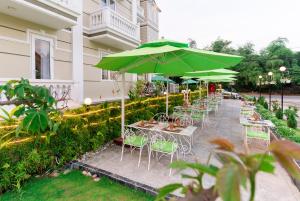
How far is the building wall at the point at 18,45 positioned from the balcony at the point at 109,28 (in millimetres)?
2130

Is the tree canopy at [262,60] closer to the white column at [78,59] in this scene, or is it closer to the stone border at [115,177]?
the white column at [78,59]

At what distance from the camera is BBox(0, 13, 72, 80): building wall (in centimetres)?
720

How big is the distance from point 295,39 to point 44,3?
79.8 metres

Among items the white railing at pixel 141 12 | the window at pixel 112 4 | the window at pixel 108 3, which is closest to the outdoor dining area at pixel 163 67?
the window at pixel 108 3

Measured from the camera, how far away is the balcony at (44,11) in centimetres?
662

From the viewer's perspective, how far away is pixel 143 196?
12.8 ft

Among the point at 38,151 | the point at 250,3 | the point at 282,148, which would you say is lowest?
the point at 38,151

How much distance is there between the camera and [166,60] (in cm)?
623

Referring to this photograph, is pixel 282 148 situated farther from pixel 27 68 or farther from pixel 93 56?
pixel 93 56

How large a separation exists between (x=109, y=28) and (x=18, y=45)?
4260 mm

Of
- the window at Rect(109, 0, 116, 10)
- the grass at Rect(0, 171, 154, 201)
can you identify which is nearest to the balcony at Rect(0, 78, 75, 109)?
the grass at Rect(0, 171, 154, 201)

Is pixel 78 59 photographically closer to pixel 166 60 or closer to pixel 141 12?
pixel 166 60

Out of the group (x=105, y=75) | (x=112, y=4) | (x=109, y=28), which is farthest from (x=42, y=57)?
(x=112, y=4)

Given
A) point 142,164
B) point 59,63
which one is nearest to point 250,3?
point 59,63
